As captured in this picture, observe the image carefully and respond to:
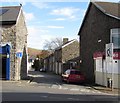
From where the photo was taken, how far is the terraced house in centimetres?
3004

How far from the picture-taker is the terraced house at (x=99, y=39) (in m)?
30.0

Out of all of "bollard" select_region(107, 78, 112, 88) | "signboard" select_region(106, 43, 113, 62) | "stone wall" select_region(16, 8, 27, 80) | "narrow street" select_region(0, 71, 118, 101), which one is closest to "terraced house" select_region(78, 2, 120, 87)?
"bollard" select_region(107, 78, 112, 88)

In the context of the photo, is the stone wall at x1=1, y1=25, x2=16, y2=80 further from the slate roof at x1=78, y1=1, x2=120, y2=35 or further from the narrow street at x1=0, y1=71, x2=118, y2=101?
the narrow street at x1=0, y1=71, x2=118, y2=101

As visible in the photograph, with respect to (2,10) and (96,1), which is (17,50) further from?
(96,1)

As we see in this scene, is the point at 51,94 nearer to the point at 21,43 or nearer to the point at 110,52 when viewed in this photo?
the point at 110,52

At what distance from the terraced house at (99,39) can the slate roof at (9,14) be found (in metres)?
8.54

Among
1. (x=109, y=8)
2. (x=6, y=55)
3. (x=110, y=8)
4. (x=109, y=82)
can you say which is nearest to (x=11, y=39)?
(x=6, y=55)

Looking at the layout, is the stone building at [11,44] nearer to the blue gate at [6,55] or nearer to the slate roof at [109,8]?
the blue gate at [6,55]

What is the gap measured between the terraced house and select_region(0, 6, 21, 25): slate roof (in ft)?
28.0

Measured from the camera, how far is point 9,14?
3825 centimetres

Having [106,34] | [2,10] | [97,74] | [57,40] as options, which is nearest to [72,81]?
[97,74]

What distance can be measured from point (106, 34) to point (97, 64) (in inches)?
122

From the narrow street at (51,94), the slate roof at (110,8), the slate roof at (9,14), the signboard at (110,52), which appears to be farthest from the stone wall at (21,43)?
the signboard at (110,52)

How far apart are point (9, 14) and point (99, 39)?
36.9ft
